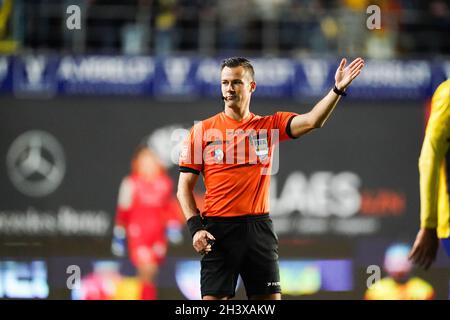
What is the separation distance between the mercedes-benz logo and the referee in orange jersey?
224 inches

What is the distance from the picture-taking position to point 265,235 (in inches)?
303

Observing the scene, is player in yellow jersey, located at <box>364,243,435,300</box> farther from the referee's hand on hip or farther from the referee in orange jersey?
the referee's hand on hip

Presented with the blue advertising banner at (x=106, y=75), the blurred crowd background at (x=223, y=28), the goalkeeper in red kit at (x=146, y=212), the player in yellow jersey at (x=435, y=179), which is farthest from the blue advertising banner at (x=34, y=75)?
the player in yellow jersey at (x=435, y=179)

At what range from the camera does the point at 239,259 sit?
25.1 ft

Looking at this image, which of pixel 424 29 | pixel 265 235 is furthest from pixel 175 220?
pixel 265 235

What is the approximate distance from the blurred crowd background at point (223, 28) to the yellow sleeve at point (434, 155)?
19.9ft

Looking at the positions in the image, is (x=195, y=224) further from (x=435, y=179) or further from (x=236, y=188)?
(x=435, y=179)

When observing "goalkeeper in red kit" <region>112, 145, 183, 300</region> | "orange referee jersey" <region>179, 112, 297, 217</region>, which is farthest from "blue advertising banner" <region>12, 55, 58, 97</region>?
"orange referee jersey" <region>179, 112, 297, 217</region>

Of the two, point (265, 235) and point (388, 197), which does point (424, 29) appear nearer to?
point (388, 197)

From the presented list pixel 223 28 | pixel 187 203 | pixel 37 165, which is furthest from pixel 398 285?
pixel 187 203

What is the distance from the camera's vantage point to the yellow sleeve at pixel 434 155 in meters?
7.42

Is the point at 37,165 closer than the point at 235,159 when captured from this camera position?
No

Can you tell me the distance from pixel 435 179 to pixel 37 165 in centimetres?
709

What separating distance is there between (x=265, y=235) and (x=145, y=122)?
5.72m
